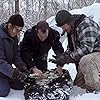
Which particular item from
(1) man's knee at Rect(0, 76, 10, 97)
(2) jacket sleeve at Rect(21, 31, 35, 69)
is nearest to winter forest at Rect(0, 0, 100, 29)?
(2) jacket sleeve at Rect(21, 31, 35, 69)

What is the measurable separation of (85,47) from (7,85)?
1065 millimetres

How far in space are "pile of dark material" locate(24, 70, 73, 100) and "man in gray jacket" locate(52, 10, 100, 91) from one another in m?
0.20

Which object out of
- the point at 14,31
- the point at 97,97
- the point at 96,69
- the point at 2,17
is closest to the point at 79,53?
the point at 96,69

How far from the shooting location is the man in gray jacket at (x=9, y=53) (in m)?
3.29

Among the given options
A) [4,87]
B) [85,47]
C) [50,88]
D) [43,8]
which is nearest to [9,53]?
[4,87]

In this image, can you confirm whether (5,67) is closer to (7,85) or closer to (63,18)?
(7,85)

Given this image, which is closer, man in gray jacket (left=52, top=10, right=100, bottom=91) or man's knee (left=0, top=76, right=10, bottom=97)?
man in gray jacket (left=52, top=10, right=100, bottom=91)

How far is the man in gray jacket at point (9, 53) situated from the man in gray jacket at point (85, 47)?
0.47 m

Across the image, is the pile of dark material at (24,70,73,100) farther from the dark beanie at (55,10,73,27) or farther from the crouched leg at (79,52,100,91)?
the dark beanie at (55,10,73,27)

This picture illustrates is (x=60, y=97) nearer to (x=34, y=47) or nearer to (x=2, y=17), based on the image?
(x=34, y=47)

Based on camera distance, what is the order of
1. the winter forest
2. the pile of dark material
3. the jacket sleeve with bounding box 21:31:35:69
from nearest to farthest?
the pile of dark material
the jacket sleeve with bounding box 21:31:35:69
the winter forest

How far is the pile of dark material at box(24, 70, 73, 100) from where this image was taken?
319 centimetres

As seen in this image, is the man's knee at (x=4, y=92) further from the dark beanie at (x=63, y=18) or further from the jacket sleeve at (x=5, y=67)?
the dark beanie at (x=63, y=18)

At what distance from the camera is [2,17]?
22.2 m
